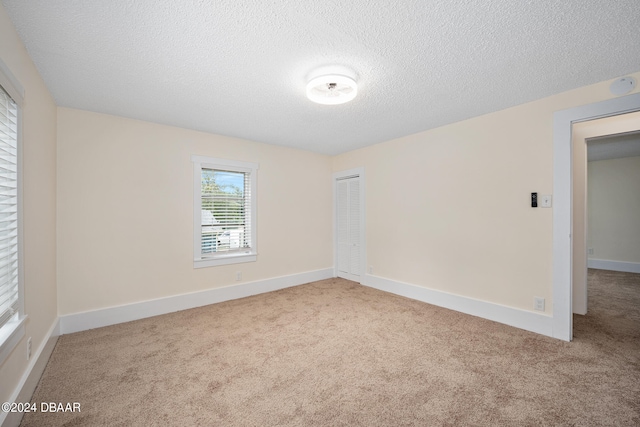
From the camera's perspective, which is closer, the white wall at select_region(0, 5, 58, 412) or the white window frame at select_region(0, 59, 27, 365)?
the white window frame at select_region(0, 59, 27, 365)

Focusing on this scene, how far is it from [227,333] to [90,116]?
285cm

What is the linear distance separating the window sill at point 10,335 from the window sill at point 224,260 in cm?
194

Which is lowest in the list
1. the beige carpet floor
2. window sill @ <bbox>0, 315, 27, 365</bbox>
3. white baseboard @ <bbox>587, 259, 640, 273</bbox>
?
the beige carpet floor

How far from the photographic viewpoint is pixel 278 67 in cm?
212

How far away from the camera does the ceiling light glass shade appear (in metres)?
2.16

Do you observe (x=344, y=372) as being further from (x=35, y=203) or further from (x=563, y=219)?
(x=35, y=203)

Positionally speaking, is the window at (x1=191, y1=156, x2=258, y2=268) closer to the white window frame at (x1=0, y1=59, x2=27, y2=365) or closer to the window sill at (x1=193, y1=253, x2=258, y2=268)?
the window sill at (x1=193, y1=253, x2=258, y2=268)

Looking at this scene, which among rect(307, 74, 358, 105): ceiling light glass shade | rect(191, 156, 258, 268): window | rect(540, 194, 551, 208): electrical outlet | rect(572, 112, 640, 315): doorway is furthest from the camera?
rect(191, 156, 258, 268): window

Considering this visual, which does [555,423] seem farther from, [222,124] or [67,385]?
[222,124]

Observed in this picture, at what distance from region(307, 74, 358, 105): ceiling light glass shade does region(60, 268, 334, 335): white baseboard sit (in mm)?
2953

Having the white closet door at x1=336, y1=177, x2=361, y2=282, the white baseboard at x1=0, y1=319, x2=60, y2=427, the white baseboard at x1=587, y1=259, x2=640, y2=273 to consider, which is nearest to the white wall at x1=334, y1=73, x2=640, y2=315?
the white closet door at x1=336, y1=177, x2=361, y2=282

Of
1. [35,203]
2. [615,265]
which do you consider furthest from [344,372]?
[615,265]

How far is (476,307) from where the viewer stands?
3205 mm

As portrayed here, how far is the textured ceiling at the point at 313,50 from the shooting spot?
1.53 meters
